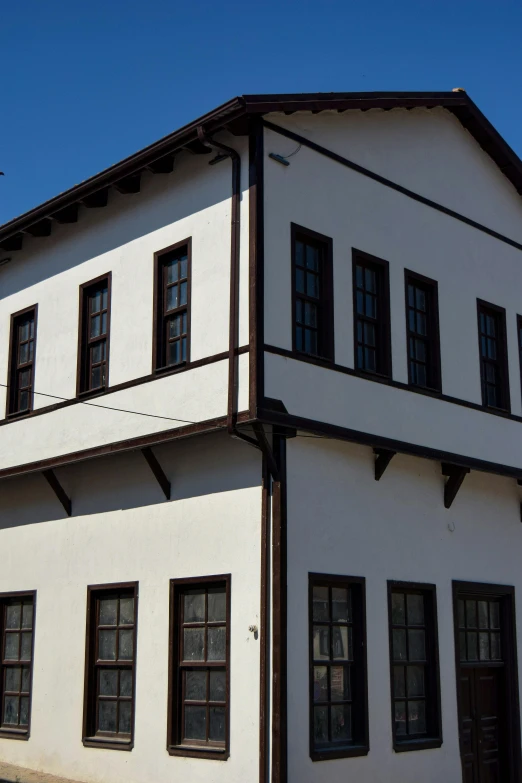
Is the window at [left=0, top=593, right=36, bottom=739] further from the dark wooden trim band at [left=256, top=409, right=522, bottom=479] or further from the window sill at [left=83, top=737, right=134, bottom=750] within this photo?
the dark wooden trim band at [left=256, top=409, right=522, bottom=479]

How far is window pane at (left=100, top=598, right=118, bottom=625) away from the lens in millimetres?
14492

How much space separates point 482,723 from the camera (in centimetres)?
1510

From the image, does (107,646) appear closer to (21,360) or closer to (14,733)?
(14,733)

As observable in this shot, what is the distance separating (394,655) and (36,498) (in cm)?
636

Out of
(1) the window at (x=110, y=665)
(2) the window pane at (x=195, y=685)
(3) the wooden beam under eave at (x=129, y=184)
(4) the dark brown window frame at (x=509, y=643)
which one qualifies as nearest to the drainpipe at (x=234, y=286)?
(3) the wooden beam under eave at (x=129, y=184)

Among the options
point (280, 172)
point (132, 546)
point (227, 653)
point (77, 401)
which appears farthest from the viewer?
point (77, 401)

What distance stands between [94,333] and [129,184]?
2320 millimetres

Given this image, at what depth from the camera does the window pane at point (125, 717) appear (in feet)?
45.3

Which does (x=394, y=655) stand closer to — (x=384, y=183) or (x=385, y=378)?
A: (x=385, y=378)

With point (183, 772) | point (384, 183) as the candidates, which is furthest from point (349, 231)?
point (183, 772)

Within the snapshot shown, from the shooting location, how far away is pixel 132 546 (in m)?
14.3

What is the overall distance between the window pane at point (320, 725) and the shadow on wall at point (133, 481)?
Result: 9.48 ft

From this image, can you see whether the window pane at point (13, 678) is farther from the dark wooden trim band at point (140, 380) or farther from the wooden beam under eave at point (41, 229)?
the wooden beam under eave at point (41, 229)

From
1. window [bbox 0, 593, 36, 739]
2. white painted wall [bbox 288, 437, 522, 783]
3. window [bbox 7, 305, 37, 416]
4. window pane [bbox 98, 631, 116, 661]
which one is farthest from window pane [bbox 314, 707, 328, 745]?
window [bbox 7, 305, 37, 416]
